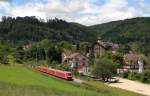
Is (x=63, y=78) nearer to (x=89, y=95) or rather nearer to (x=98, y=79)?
(x=98, y=79)

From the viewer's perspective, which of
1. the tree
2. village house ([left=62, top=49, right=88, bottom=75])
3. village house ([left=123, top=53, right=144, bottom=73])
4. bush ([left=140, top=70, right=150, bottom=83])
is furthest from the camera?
village house ([left=62, top=49, right=88, bottom=75])

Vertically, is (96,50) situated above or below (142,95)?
above

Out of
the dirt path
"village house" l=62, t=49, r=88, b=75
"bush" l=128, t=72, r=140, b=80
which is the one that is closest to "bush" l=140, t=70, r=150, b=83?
"bush" l=128, t=72, r=140, b=80

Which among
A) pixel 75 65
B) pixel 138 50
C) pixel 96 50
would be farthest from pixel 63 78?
pixel 138 50

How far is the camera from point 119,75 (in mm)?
101062

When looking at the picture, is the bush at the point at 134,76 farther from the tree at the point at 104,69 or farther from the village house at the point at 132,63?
the village house at the point at 132,63

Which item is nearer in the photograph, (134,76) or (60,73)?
(60,73)

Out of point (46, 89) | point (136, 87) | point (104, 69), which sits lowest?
point (136, 87)

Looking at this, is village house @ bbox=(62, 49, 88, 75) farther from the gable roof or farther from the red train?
the red train

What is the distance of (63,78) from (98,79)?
13141 millimetres

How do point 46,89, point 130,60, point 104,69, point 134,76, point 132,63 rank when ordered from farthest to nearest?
point 130,60, point 132,63, point 134,76, point 104,69, point 46,89

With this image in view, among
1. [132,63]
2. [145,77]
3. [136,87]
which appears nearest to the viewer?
[136,87]

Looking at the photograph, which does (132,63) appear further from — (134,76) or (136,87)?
(136,87)

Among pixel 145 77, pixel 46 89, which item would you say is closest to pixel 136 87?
pixel 145 77
